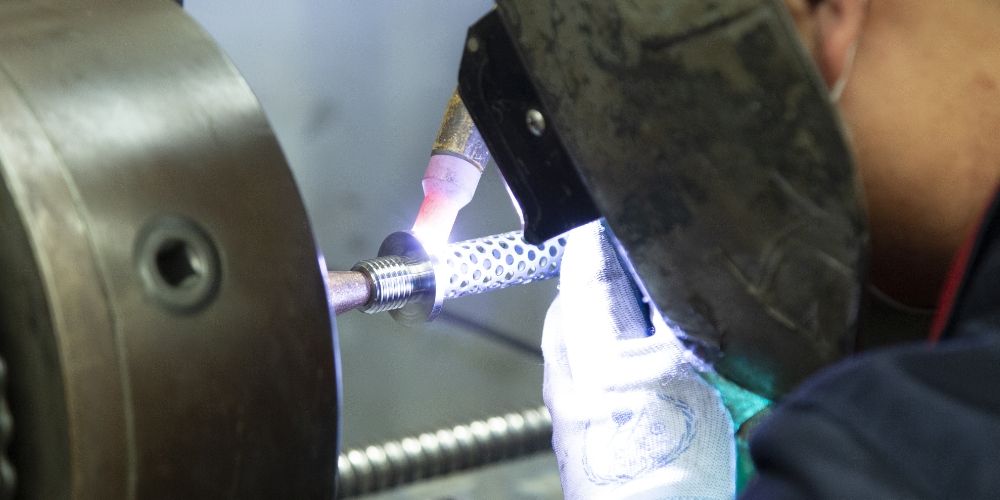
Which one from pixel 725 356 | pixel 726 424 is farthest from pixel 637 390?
pixel 725 356

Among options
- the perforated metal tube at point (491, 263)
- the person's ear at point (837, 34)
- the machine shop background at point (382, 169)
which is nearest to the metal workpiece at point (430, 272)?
the perforated metal tube at point (491, 263)

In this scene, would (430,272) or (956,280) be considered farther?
(430,272)

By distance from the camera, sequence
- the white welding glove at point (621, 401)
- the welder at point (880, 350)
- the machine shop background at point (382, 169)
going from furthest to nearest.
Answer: the machine shop background at point (382, 169) → the white welding glove at point (621, 401) → the welder at point (880, 350)

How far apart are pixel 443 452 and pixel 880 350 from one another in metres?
0.69

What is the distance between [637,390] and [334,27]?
1.52 ft

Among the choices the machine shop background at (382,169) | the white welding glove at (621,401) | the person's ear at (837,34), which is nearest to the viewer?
the person's ear at (837,34)

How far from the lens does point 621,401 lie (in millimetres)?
693

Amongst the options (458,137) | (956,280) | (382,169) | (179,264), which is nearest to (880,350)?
(956,280)

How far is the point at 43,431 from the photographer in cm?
42

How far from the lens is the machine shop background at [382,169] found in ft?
3.07

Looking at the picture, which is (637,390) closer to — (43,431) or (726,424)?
(726,424)

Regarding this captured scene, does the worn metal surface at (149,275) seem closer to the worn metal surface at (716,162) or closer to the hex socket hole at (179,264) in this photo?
the hex socket hole at (179,264)

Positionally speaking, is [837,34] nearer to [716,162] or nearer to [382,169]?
[716,162]

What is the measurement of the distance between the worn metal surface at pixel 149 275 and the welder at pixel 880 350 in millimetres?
207
